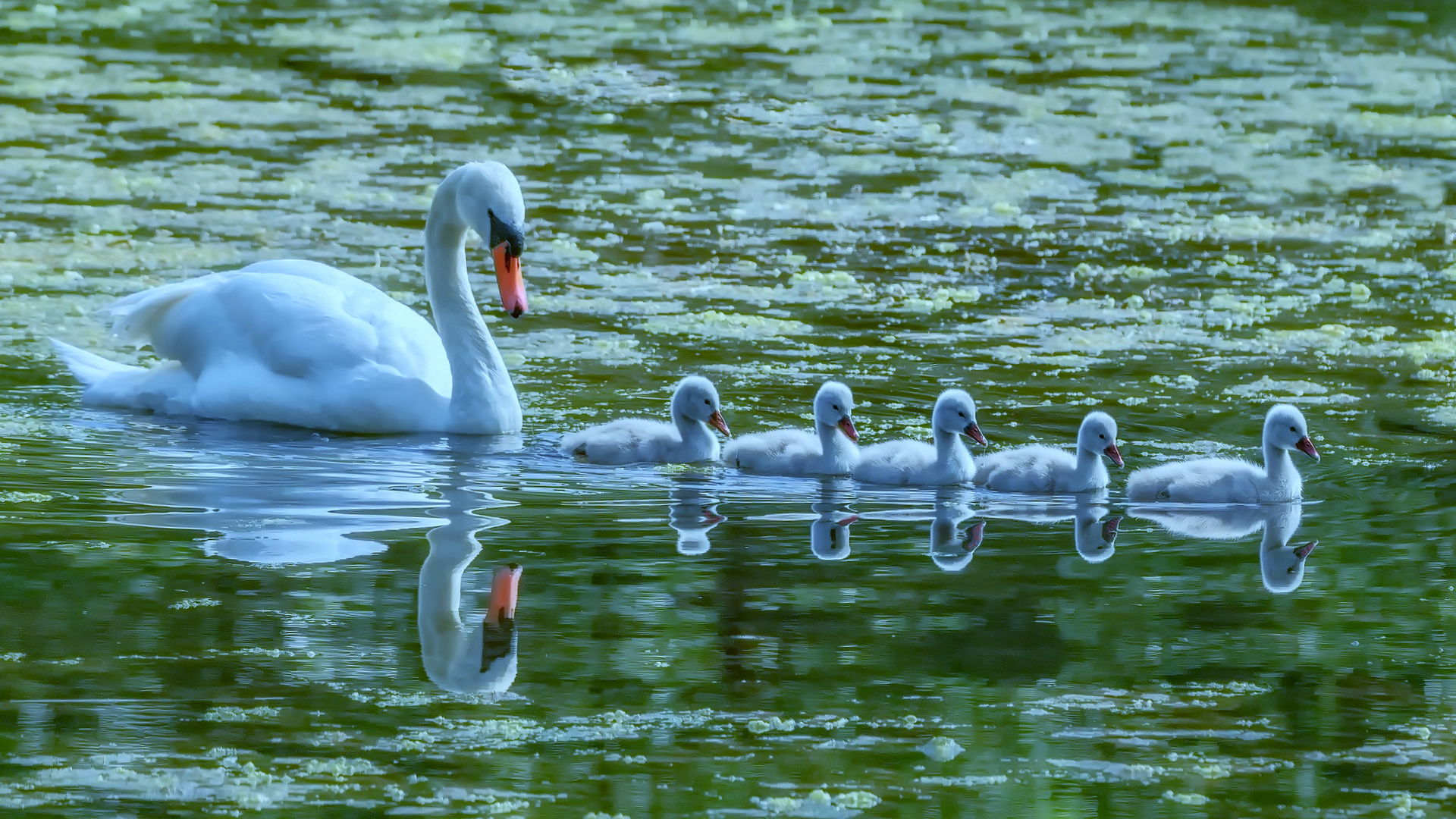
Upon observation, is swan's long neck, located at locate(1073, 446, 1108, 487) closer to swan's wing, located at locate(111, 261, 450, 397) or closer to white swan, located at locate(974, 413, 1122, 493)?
white swan, located at locate(974, 413, 1122, 493)

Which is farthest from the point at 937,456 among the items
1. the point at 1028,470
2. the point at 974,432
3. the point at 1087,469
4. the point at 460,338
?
the point at 460,338

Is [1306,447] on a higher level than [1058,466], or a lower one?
higher

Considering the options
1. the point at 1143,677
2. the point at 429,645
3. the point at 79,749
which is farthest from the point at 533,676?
the point at 1143,677

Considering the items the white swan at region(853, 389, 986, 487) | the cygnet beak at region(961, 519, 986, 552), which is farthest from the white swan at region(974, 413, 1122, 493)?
the cygnet beak at region(961, 519, 986, 552)

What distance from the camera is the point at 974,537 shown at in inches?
326

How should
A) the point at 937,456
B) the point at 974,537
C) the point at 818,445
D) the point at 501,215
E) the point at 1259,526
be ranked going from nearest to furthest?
1. the point at 974,537
2. the point at 1259,526
3. the point at 937,456
4. the point at 818,445
5. the point at 501,215

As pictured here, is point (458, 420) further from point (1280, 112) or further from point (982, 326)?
point (1280, 112)

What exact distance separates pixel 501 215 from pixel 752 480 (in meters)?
1.47

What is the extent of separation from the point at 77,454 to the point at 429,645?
327cm

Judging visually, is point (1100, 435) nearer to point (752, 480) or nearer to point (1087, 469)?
point (1087, 469)

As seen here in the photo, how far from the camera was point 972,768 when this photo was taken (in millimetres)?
5762

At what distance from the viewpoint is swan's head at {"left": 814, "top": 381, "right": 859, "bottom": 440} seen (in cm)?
916

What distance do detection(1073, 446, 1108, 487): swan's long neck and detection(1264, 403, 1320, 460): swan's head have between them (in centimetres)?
63

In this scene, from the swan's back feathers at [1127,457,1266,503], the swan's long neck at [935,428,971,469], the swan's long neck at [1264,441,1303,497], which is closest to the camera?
the swan's back feathers at [1127,457,1266,503]
